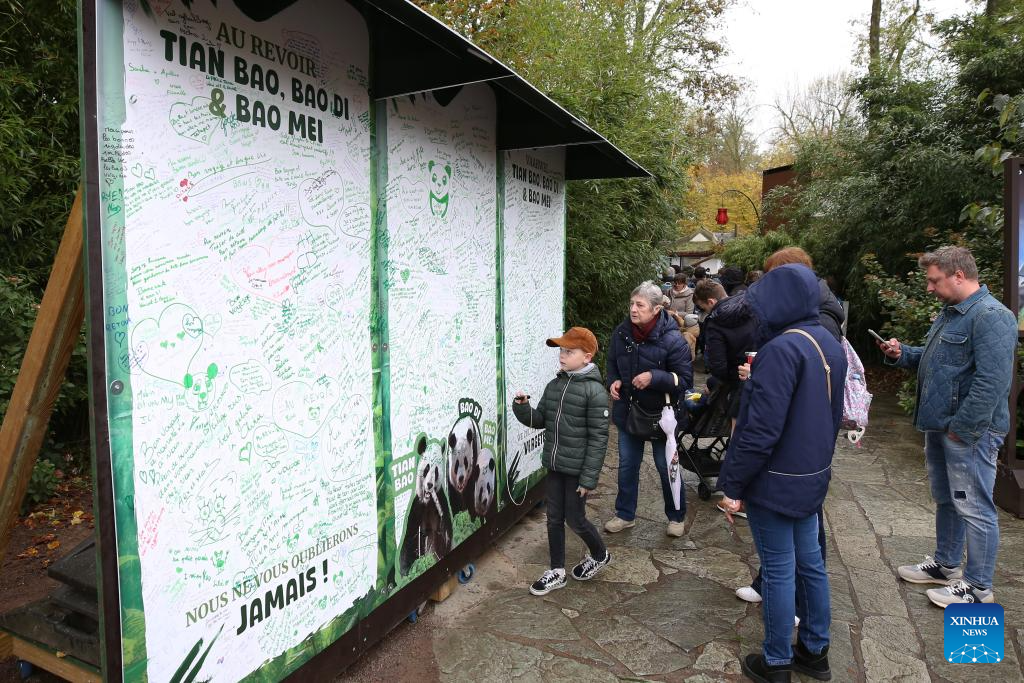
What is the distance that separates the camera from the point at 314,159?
8.59 feet

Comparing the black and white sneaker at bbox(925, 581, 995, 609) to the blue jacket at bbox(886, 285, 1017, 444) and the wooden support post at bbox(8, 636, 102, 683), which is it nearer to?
the blue jacket at bbox(886, 285, 1017, 444)

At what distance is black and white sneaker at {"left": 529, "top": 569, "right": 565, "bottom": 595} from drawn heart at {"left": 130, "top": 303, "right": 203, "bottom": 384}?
2564 millimetres

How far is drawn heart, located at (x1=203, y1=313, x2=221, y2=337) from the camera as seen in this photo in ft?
7.13

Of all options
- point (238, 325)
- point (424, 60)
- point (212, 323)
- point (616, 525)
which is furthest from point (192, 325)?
point (616, 525)

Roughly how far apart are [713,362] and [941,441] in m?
1.51

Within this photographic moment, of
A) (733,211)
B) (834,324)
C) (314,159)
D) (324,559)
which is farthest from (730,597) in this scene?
(733,211)

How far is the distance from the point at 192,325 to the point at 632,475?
3.36m

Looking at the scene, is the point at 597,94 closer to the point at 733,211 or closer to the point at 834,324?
the point at 834,324

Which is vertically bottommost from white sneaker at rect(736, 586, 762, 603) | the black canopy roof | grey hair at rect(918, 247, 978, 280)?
white sneaker at rect(736, 586, 762, 603)

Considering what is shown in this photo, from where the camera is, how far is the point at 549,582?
3.97 m

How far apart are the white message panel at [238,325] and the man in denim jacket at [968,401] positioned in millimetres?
3002

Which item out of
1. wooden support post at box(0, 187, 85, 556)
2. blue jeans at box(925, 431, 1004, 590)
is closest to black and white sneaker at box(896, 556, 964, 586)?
blue jeans at box(925, 431, 1004, 590)

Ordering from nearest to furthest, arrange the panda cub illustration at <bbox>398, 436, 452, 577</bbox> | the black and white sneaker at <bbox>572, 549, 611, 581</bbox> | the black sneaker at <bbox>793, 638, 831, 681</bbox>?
the black sneaker at <bbox>793, 638, 831, 681</bbox> < the panda cub illustration at <bbox>398, 436, 452, 577</bbox> < the black and white sneaker at <bbox>572, 549, 611, 581</bbox>

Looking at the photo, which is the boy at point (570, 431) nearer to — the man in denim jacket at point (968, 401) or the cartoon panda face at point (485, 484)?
the cartoon panda face at point (485, 484)
